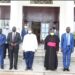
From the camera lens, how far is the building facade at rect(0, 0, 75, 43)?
68.0 feet

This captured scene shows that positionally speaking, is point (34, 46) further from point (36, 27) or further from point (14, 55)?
point (36, 27)

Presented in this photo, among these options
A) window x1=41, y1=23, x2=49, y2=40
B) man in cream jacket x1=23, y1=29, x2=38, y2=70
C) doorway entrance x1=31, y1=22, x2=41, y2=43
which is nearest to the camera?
man in cream jacket x1=23, y1=29, x2=38, y2=70

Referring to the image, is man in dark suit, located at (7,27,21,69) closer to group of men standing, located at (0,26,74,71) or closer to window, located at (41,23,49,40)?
group of men standing, located at (0,26,74,71)

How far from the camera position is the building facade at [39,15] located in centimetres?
2072

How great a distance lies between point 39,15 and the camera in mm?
22562

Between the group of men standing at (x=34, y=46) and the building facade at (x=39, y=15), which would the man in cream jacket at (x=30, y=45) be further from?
the building facade at (x=39, y=15)

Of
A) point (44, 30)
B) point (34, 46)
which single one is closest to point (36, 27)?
point (44, 30)

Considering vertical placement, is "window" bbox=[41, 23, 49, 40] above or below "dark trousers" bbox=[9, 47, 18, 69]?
above

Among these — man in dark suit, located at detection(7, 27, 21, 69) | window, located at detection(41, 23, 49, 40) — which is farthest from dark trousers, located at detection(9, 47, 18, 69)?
window, located at detection(41, 23, 49, 40)

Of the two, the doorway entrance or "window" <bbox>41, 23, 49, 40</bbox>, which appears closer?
"window" <bbox>41, 23, 49, 40</bbox>

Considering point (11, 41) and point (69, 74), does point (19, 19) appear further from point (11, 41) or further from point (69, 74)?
point (69, 74)

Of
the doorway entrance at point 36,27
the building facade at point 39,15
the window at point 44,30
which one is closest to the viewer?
the building facade at point 39,15

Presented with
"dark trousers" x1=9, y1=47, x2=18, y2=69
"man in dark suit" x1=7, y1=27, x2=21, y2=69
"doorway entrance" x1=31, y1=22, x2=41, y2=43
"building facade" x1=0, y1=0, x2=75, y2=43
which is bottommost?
"dark trousers" x1=9, y1=47, x2=18, y2=69

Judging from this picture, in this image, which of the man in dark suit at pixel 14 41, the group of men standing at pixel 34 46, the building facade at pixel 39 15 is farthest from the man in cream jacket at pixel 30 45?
the building facade at pixel 39 15
